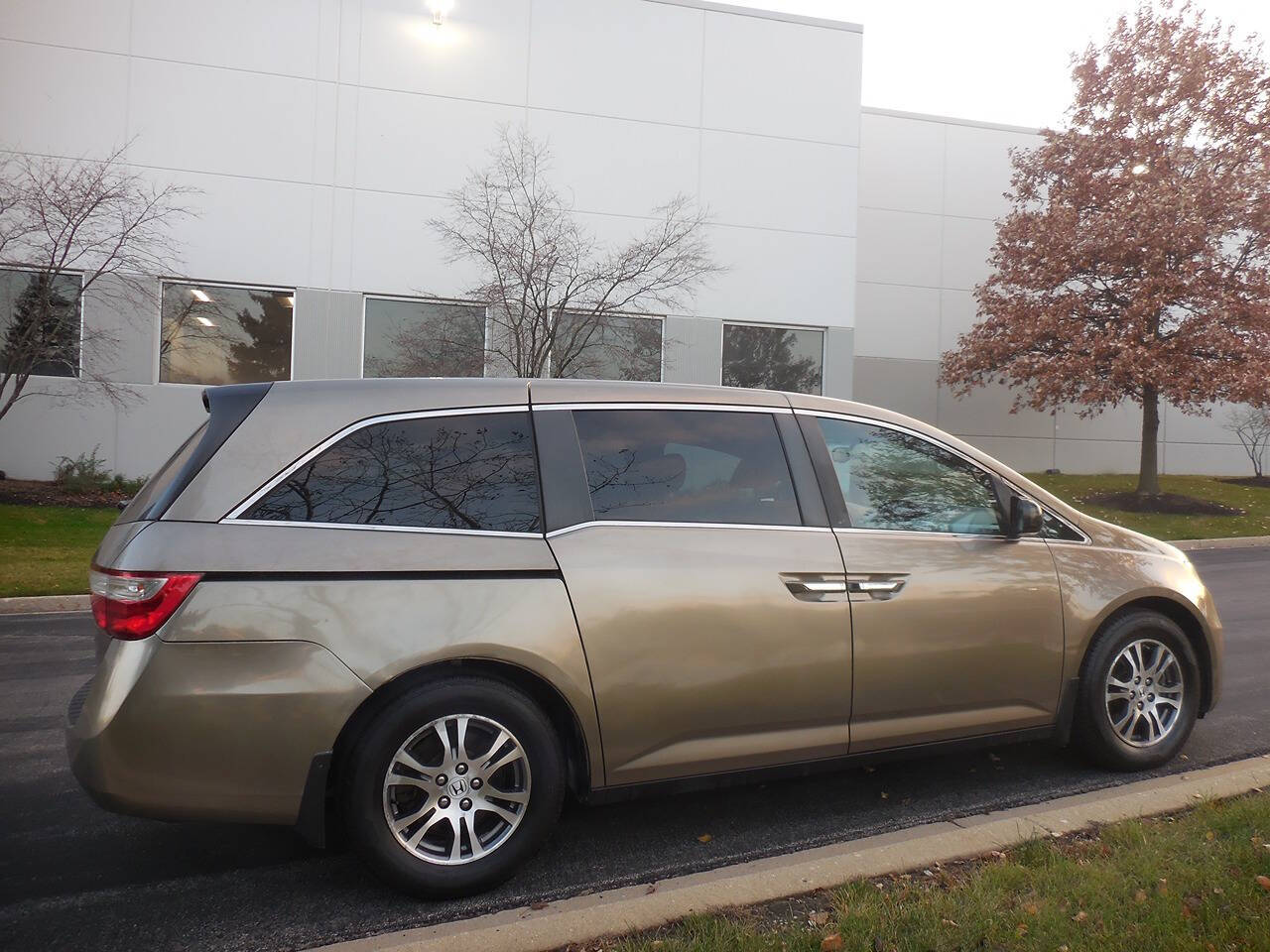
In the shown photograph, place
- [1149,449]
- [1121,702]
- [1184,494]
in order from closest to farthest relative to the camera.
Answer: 1. [1121,702]
2. [1149,449]
3. [1184,494]

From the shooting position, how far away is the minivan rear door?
3.41 m

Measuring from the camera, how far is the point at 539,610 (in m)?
3.28

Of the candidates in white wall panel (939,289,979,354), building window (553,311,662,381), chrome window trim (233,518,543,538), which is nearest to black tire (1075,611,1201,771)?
chrome window trim (233,518,543,538)

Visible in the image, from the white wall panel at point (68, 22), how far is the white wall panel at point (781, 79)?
10.2 metres

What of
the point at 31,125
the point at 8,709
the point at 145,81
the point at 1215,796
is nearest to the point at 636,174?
the point at 145,81

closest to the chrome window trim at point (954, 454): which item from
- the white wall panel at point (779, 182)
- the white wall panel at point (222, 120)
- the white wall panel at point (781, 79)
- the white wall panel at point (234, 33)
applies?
the white wall panel at point (779, 182)

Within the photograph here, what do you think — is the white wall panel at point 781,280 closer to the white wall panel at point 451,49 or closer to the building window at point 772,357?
the building window at point 772,357

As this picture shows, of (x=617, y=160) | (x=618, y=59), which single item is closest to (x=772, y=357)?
(x=617, y=160)

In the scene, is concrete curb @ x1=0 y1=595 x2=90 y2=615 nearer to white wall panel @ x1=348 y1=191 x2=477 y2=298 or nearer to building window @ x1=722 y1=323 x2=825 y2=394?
white wall panel @ x1=348 y1=191 x2=477 y2=298

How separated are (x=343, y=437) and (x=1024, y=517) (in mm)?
2912

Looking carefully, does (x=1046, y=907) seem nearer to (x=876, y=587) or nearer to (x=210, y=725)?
(x=876, y=587)

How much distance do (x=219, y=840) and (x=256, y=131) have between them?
14809 mm

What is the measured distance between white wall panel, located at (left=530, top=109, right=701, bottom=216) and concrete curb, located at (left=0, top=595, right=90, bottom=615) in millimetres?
10894

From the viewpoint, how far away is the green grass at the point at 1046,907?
270cm
